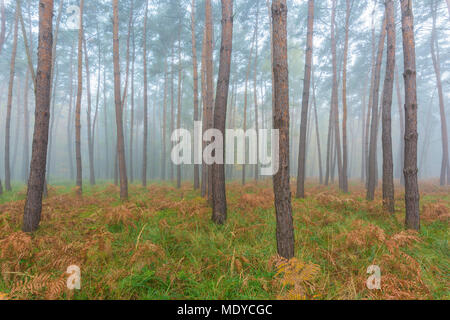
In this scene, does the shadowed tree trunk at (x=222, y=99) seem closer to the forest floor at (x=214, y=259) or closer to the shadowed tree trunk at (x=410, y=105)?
the forest floor at (x=214, y=259)

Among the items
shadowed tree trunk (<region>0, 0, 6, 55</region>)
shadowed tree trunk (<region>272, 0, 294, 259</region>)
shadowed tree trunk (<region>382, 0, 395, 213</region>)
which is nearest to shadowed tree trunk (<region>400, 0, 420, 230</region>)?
shadowed tree trunk (<region>382, 0, 395, 213</region>)

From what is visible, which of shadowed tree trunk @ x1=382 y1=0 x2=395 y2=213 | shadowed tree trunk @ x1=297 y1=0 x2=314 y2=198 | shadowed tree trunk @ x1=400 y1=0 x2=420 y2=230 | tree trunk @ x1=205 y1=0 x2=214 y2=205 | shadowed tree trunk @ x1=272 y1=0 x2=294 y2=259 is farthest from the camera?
shadowed tree trunk @ x1=297 y1=0 x2=314 y2=198

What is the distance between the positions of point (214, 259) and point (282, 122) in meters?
2.42

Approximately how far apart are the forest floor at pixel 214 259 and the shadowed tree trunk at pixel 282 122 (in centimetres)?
42

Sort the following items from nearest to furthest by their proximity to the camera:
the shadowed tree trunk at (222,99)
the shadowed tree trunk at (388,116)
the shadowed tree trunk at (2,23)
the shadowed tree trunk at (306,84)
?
the shadowed tree trunk at (222,99), the shadowed tree trunk at (388,116), the shadowed tree trunk at (306,84), the shadowed tree trunk at (2,23)

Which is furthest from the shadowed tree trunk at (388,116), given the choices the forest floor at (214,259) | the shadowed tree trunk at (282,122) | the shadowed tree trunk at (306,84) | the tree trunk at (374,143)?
the shadowed tree trunk at (282,122)

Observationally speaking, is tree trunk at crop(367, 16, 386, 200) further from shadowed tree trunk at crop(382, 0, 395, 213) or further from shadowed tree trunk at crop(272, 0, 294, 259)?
shadowed tree trunk at crop(272, 0, 294, 259)

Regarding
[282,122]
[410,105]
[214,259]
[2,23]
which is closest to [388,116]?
[410,105]

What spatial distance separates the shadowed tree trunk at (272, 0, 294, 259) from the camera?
107 inches

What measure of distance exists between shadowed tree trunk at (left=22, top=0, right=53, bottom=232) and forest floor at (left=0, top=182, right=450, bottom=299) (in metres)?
0.43

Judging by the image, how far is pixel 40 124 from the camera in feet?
12.7

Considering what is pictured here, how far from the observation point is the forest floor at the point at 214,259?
7.47 feet
